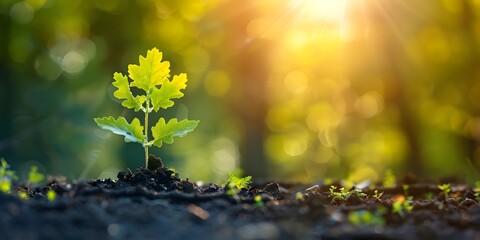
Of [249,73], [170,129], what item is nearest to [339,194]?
[170,129]

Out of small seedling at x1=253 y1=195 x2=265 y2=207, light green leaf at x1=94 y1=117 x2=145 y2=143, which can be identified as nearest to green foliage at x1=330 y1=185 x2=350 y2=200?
small seedling at x1=253 y1=195 x2=265 y2=207

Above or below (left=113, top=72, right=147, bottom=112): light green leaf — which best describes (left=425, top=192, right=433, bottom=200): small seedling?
below

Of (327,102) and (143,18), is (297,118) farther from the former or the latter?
(143,18)

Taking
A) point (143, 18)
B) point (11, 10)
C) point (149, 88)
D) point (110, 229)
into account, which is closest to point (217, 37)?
point (143, 18)

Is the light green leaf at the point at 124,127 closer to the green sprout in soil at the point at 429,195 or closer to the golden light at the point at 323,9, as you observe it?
the green sprout in soil at the point at 429,195

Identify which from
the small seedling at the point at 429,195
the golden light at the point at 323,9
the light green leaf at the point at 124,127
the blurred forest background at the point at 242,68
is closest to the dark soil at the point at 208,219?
the light green leaf at the point at 124,127

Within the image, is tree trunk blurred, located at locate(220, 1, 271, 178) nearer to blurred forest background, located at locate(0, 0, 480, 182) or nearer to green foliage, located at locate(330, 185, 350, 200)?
blurred forest background, located at locate(0, 0, 480, 182)
